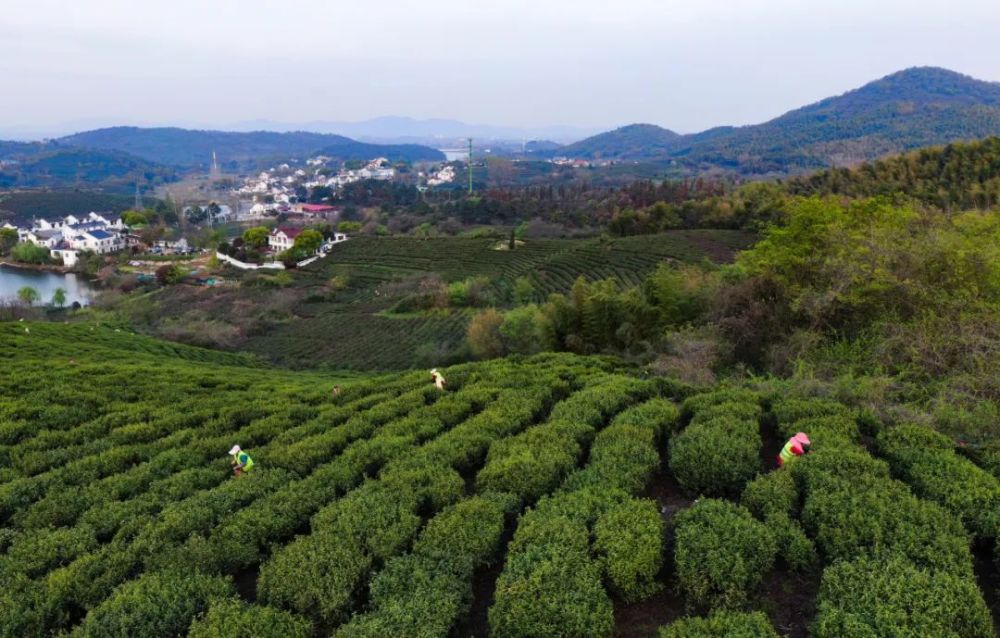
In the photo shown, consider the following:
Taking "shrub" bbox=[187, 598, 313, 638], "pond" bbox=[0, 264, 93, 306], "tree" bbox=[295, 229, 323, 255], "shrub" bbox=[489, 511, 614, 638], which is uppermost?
"shrub" bbox=[489, 511, 614, 638]

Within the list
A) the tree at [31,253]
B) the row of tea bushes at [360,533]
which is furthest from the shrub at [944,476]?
the tree at [31,253]

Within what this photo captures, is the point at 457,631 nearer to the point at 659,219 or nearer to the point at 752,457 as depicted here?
the point at 752,457

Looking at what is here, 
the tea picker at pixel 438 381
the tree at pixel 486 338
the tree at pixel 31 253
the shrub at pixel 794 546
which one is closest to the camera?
the shrub at pixel 794 546

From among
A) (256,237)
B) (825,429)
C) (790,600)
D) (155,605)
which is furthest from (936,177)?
(256,237)

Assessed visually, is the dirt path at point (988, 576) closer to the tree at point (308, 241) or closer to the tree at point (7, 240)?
the tree at point (308, 241)

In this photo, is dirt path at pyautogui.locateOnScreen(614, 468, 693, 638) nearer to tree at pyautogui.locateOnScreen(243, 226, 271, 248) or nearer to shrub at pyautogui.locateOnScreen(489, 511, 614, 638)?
shrub at pyautogui.locateOnScreen(489, 511, 614, 638)

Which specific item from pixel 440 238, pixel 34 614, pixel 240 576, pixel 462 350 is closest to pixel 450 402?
pixel 240 576

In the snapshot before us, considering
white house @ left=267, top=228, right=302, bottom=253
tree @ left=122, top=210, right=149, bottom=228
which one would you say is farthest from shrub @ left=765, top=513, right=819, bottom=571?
tree @ left=122, top=210, right=149, bottom=228
